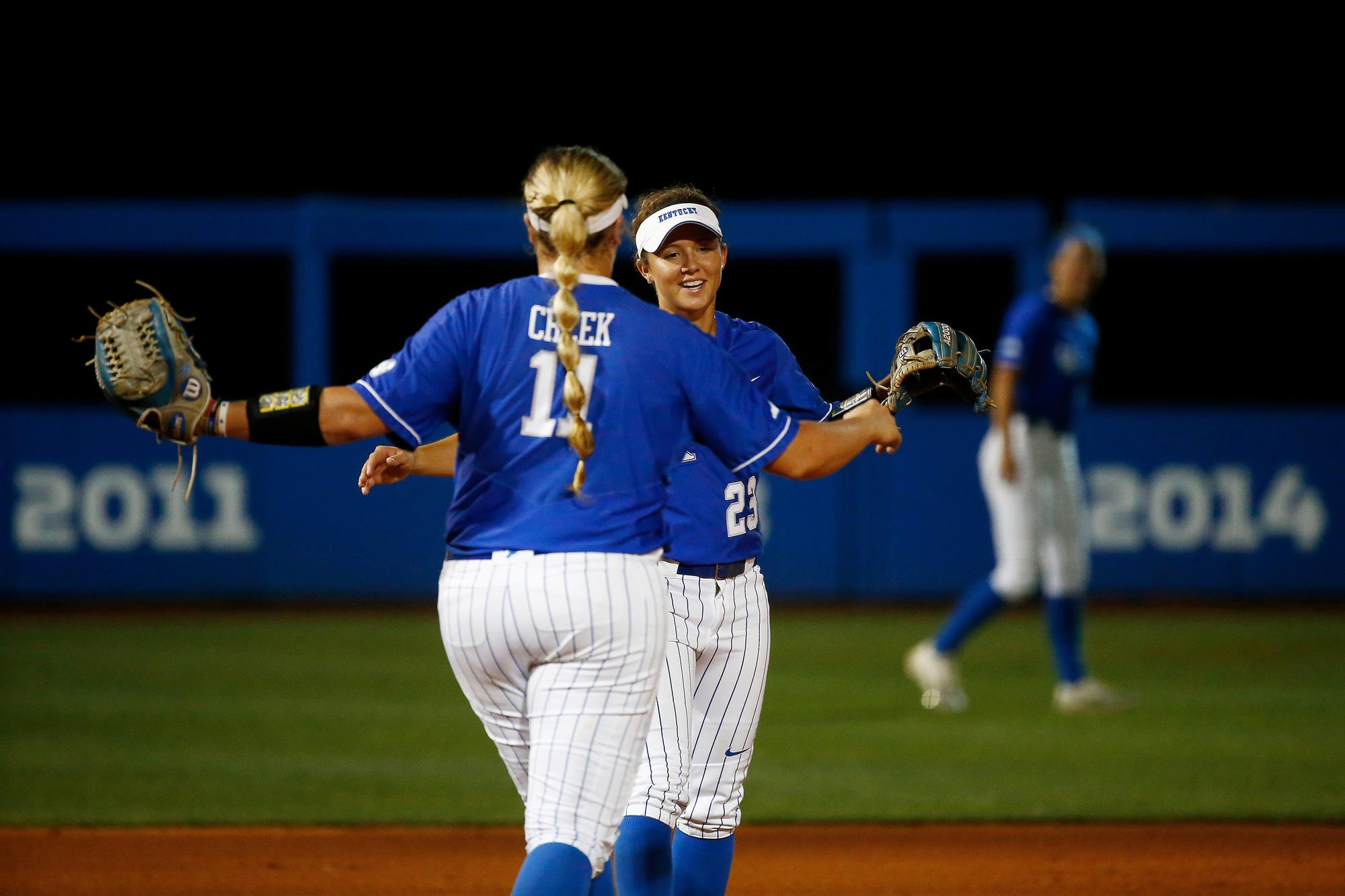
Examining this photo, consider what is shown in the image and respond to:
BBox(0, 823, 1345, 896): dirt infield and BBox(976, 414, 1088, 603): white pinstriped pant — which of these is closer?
BBox(0, 823, 1345, 896): dirt infield

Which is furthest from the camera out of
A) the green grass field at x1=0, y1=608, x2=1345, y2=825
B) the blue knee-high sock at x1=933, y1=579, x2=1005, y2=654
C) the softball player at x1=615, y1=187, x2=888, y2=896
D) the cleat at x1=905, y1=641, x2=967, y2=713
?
the cleat at x1=905, y1=641, x2=967, y2=713

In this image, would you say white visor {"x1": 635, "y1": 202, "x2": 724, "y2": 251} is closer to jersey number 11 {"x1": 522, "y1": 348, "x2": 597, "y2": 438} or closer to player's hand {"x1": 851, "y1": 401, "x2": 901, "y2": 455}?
player's hand {"x1": 851, "y1": 401, "x2": 901, "y2": 455}

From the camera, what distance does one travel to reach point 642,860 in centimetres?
351

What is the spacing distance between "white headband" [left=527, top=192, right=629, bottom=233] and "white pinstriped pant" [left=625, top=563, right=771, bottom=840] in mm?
963

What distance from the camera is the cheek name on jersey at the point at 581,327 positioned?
2.83 m

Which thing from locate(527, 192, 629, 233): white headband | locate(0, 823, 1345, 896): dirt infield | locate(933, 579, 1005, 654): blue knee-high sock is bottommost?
locate(0, 823, 1345, 896): dirt infield

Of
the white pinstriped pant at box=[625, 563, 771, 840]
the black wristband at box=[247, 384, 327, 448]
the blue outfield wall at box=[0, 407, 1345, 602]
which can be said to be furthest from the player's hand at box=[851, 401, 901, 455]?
the blue outfield wall at box=[0, 407, 1345, 602]

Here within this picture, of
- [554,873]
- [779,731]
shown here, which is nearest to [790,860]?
[779,731]

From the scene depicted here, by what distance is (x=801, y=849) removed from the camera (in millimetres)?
5355

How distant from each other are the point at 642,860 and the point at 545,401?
1.20 meters

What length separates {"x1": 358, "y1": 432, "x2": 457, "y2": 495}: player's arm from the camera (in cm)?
345

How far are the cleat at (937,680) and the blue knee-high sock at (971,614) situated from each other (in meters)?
0.08

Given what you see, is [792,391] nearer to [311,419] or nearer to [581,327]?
[581,327]

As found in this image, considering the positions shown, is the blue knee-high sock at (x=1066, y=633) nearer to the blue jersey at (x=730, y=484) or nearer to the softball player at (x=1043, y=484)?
the softball player at (x=1043, y=484)
